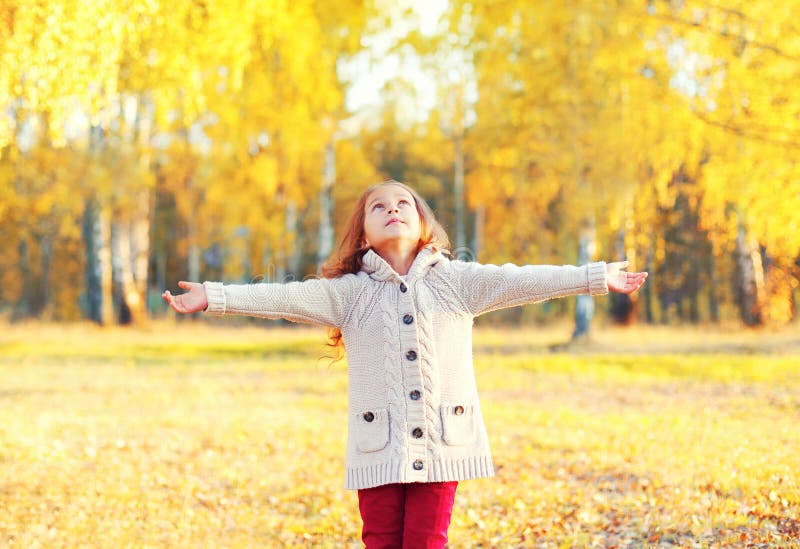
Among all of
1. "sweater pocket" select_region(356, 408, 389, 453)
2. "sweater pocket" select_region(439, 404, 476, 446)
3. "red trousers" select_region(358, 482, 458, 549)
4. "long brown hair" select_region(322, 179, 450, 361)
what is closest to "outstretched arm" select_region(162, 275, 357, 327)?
"long brown hair" select_region(322, 179, 450, 361)

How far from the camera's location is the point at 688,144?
1575 centimetres

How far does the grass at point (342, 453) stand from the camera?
16.6 feet

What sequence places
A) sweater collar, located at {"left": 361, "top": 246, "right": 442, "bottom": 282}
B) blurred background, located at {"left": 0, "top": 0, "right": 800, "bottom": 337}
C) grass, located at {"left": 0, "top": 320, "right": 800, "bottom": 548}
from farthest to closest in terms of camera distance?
blurred background, located at {"left": 0, "top": 0, "right": 800, "bottom": 337} → grass, located at {"left": 0, "top": 320, "right": 800, "bottom": 548} → sweater collar, located at {"left": 361, "top": 246, "right": 442, "bottom": 282}

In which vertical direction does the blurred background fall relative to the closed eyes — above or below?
above

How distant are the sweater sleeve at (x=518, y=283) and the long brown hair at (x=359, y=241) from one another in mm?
179

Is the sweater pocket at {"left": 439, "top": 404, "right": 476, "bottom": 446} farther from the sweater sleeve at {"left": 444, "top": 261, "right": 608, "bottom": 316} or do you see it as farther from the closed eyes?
the closed eyes

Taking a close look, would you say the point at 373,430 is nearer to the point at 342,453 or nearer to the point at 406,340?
the point at 406,340

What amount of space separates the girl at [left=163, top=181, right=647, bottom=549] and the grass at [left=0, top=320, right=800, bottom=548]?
1.89 meters

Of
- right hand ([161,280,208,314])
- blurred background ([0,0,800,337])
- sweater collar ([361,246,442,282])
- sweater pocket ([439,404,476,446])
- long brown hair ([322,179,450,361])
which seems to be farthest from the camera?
blurred background ([0,0,800,337])

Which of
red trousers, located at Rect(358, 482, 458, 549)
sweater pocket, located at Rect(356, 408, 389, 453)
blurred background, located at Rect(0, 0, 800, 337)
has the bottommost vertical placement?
red trousers, located at Rect(358, 482, 458, 549)

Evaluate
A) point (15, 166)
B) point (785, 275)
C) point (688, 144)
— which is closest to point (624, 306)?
point (785, 275)

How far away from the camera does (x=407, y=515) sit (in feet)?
10.3

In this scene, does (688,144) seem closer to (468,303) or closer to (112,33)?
(112,33)

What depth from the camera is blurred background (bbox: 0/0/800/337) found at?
740 cm
